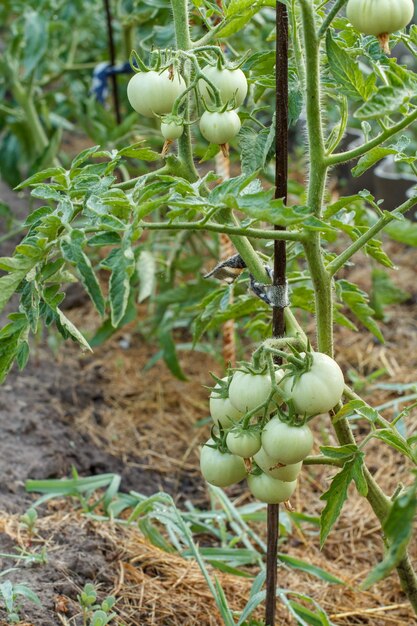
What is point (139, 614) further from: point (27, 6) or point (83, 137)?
point (83, 137)

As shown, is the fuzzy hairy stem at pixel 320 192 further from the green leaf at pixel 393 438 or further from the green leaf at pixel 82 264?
the green leaf at pixel 82 264

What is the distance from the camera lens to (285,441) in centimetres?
97

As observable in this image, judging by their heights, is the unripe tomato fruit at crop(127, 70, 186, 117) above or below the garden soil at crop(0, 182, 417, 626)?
above

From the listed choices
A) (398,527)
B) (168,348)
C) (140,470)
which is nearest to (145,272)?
(168,348)

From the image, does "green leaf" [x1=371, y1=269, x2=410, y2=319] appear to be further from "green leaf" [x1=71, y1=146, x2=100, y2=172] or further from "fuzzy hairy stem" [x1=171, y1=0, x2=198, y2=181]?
"green leaf" [x1=71, y1=146, x2=100, y2=172]

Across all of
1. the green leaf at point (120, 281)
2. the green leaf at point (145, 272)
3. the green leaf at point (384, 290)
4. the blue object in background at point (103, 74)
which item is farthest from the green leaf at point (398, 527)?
the blue object in background at point (103, 74)

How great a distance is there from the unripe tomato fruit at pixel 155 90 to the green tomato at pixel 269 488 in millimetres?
488

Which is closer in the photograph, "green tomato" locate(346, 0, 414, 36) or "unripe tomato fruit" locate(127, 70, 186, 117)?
"green tomato" locate(346, 0, 414, 36)

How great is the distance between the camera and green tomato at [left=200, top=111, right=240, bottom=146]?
103 centimetres

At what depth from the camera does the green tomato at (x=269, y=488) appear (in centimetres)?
107

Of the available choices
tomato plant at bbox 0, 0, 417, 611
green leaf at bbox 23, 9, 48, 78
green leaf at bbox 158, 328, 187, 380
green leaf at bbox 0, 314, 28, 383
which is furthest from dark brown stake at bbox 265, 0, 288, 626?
green leaf at bbox 23, 9, 48, 78

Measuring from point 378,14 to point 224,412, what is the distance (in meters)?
0.51

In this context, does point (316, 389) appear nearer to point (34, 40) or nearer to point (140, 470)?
point (140, 470)

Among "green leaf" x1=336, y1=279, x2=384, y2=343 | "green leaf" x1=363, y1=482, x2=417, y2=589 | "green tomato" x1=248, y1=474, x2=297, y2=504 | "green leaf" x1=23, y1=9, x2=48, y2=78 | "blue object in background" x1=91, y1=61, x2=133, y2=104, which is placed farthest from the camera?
"green leaf" x1=23, y1=9, x2=48, y2=78
